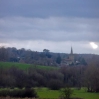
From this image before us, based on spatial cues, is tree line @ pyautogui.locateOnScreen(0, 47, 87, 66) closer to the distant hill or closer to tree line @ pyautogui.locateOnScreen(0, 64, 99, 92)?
the distant hill

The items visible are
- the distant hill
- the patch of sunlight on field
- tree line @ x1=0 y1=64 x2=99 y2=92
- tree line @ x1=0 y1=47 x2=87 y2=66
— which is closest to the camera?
the patch of sunlight on field

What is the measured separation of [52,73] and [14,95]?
1347 inches

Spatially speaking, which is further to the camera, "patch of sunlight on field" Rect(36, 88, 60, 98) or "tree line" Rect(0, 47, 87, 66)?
"tree line" Rect(0, 47, 87, 66)

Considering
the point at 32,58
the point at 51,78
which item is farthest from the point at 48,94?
the point at 32,58

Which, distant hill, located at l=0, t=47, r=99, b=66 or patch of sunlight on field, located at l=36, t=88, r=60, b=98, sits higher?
distant hill, located at l=0, t=47, r=99, b=66

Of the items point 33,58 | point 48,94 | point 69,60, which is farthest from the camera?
point 69,60

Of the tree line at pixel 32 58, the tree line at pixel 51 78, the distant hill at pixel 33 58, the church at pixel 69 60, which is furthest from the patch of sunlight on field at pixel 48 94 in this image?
the church at pixel 69 60

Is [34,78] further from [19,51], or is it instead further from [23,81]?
[19,51]

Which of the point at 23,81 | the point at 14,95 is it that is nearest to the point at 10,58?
the point at 23,81

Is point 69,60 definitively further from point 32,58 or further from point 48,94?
point 48,94

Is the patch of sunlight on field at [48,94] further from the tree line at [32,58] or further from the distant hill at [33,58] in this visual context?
the tree line at [32,58]

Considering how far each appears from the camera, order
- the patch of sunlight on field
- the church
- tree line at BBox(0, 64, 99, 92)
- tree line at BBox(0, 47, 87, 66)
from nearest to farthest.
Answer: the patch of sunlight on field < tree line at BBox(0, 64, 99, 92) < tree line at BBox(0, 47, 87, 66) < the church

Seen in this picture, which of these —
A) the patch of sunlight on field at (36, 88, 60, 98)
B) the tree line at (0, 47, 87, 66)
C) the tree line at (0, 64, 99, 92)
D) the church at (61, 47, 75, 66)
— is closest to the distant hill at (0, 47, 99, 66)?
the tree line at (0, 47, 87, 66)

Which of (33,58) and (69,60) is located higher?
(33,58)
